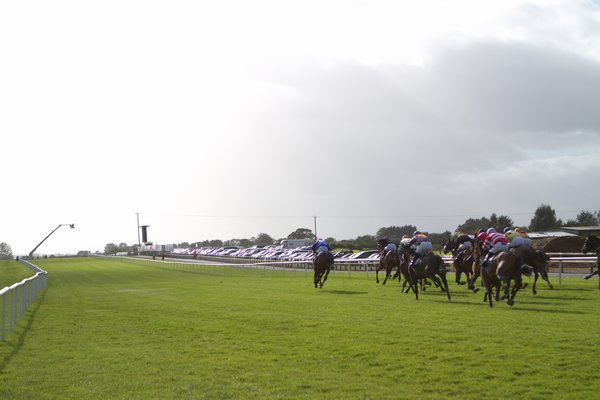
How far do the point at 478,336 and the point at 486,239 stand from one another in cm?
777

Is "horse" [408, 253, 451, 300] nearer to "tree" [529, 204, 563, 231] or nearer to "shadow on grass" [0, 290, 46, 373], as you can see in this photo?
"shadow on grass" [0, 290, 46, 373]

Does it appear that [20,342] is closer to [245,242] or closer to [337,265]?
[337,265]

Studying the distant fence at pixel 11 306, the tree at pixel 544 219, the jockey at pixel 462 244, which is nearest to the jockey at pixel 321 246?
the jockey at pixel 462 244

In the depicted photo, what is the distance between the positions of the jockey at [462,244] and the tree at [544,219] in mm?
73645

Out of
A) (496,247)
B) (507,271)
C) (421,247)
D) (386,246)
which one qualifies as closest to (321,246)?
(386,246)

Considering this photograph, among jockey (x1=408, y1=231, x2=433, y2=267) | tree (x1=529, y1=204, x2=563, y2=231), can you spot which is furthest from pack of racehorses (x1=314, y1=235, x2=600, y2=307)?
tree (x1=529, y1=204, x2=563, y2=231)

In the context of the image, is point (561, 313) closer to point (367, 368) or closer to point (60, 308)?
point (367, 368)

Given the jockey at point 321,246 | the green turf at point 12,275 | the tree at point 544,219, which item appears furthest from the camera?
the tree at point 544,219

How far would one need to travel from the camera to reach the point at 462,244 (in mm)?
23328

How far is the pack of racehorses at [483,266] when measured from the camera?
53.4 ft

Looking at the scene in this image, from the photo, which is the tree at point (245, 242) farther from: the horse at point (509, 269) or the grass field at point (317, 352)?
the horse at point (509, 269)

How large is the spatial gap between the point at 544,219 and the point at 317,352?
89285 mm

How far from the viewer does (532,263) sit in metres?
18.1

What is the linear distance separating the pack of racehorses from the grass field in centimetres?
67
